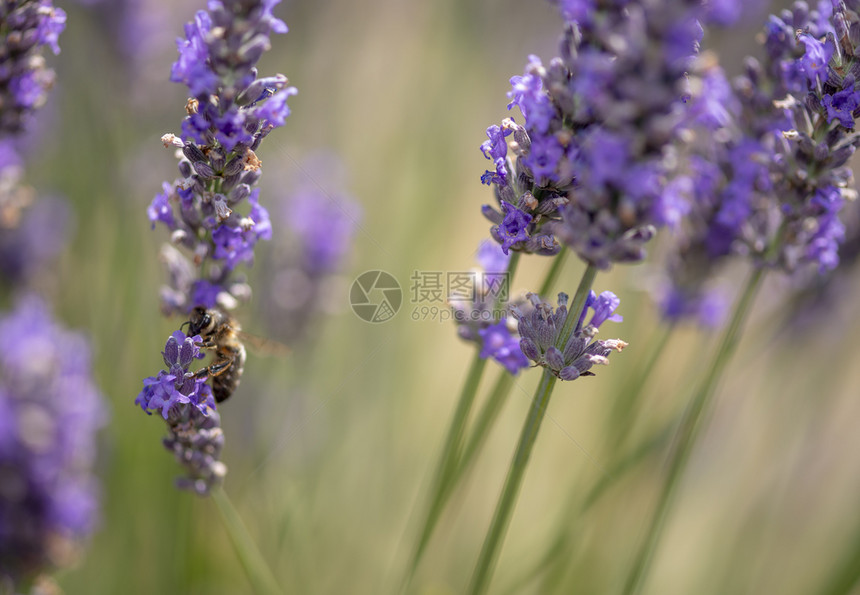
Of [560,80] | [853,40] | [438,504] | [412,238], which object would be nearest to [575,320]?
[560,80]

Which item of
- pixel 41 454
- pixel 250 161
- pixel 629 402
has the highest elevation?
pixel 250 161

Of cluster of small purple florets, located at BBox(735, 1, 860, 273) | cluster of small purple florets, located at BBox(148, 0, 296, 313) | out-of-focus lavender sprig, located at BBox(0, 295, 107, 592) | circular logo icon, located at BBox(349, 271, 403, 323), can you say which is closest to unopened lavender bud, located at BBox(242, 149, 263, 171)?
cluster of small purple florets, located at BBox(148, 0, 296, 313)

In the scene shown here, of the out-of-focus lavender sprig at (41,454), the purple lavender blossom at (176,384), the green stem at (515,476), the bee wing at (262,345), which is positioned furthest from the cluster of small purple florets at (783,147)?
the out-of-focus lavender sprig at (41,454)

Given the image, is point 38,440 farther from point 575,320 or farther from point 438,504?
point 575,320

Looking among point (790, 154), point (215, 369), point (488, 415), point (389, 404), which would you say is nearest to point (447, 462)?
point (488, 415)

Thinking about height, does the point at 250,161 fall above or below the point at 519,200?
below

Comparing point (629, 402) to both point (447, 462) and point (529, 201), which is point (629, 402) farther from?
point (529, 201)

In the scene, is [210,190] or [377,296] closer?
[210,190]
